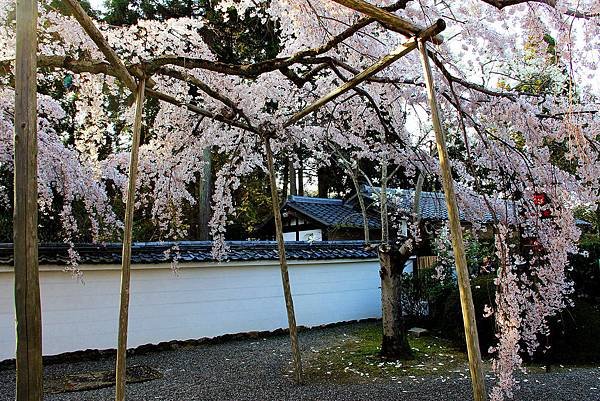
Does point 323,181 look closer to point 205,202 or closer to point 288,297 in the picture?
point 205,202

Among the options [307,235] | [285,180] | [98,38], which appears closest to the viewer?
[98,38]

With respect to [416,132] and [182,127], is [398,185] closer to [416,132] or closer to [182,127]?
[416,132]

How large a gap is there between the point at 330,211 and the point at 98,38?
10193 mm

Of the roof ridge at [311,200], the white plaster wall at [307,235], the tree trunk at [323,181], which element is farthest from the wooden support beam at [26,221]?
the tree trunk at [323,181]

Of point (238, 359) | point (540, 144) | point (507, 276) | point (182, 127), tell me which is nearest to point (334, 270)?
point (238, 359)

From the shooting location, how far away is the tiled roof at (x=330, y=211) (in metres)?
11.2

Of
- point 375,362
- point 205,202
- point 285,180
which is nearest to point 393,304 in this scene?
point 375,362

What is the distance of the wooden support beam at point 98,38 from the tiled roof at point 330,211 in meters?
8.23

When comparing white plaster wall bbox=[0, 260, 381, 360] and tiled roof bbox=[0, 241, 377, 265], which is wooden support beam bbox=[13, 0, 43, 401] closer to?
tiled roof bbox=[0, 241, 377, 265]

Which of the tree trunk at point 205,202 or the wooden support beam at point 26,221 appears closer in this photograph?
the wooden support beam at point 26,221

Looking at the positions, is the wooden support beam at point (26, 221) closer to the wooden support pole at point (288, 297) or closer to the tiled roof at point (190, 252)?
the wooden support pole at point (288, 297)

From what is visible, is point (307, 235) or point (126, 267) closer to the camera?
A: point (126, 267)

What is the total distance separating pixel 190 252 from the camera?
686 cm

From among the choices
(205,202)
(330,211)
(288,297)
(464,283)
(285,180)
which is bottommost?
(288,297)
